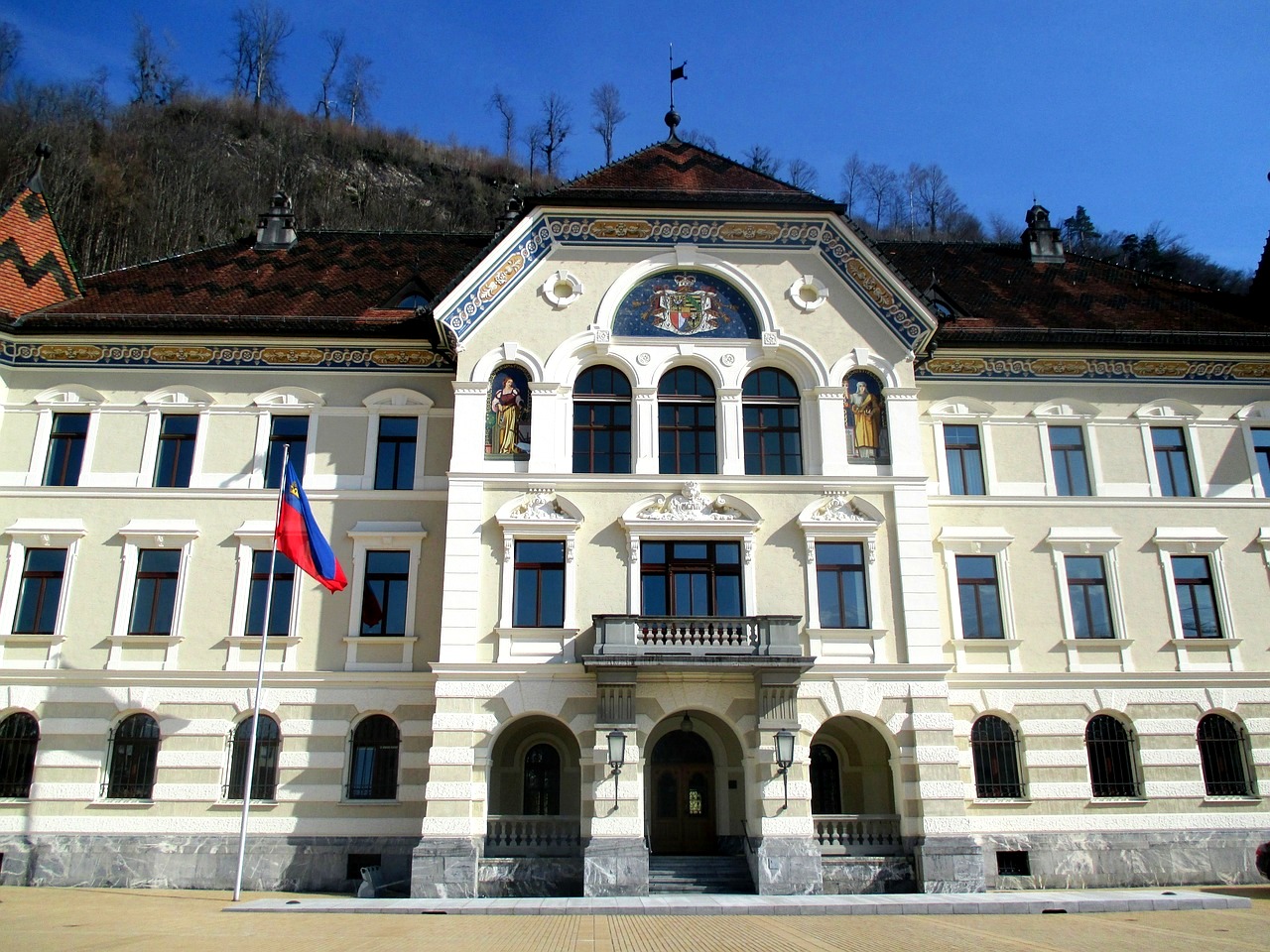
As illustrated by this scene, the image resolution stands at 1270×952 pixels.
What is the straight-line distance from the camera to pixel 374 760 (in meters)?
22.8

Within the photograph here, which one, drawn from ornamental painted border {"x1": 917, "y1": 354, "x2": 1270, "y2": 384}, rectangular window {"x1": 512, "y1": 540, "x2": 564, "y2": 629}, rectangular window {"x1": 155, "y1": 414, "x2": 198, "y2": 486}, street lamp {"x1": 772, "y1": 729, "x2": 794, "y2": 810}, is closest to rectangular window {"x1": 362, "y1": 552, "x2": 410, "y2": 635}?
rectangular window {"x1": 512, "y1": 540, "x2": 564, "y2": 629}

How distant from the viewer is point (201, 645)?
76.0 ft

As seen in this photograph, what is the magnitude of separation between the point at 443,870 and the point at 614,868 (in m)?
3.49

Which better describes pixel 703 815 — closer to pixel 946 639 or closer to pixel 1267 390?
pixel 946 639

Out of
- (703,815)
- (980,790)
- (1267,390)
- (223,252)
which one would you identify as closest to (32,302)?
(223,252)

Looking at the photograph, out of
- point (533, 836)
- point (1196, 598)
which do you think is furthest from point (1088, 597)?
point (533, 836)

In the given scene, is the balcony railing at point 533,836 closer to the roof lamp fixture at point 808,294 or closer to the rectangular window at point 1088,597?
the rectangular window at point 1088,597

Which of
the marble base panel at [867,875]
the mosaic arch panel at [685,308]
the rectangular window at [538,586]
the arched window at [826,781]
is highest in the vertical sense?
the mosaic arch panel at [685,308]

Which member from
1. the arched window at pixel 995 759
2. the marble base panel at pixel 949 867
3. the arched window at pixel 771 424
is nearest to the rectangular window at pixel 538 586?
the arched window at pixel 771 424

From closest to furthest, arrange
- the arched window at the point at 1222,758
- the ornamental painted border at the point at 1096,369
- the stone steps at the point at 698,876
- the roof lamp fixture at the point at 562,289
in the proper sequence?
the stone steps at the point at 698,876
the arched window at the point at 1222,758
the roof lamp fixture at the point at 562,289
the ornamental painted border at the point at 1096,369

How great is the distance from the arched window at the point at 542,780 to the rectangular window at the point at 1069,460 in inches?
568

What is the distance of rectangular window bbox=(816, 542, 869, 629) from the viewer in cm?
2261

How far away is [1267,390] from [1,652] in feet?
106

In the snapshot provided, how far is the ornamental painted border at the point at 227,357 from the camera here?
2541cm
